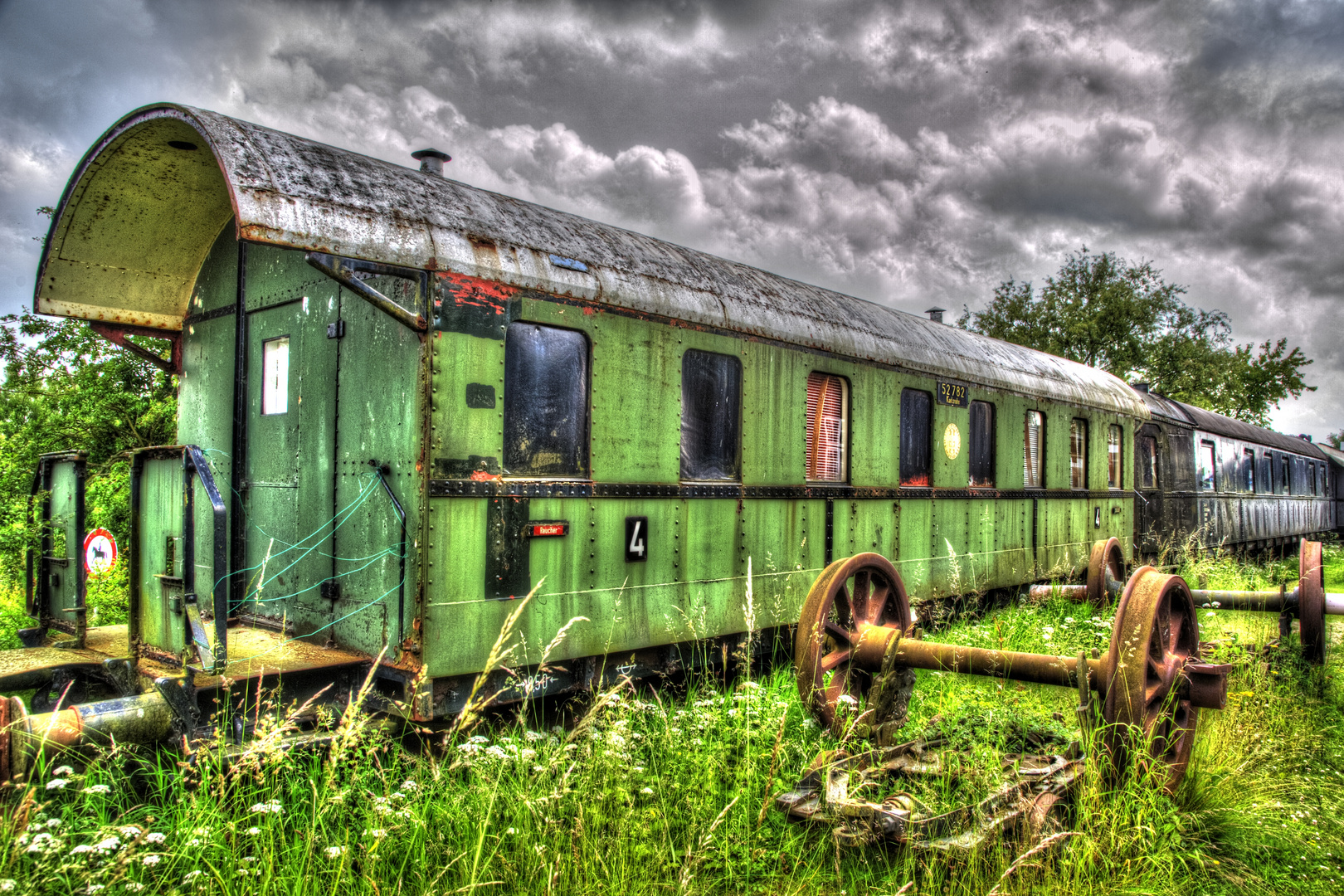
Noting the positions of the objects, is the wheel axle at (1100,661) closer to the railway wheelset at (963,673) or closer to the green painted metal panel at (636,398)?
the railway wheelset at (963,673)

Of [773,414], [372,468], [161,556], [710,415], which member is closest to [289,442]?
[372,468]

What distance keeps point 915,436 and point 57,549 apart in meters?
6.49

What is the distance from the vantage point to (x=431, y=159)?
546 cm

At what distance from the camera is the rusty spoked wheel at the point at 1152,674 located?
3236 mm

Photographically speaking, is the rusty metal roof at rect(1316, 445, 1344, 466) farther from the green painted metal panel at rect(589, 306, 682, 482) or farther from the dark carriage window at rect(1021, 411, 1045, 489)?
the green painted metal panel at rect(589, 306, 682, 482)

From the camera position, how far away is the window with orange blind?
649cm

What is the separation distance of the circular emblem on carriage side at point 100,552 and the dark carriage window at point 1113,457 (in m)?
11.3

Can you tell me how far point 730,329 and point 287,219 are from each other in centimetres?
293

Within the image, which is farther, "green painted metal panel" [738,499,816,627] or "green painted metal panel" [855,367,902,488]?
"green painted metal panel" [855,367,902,488]

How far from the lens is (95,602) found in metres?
6.71

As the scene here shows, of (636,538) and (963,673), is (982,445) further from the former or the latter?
(963,673)

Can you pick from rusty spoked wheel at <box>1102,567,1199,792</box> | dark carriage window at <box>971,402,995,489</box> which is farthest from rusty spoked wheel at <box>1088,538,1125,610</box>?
rusty spoked wheel at <box>1102,567,1199,792</box>

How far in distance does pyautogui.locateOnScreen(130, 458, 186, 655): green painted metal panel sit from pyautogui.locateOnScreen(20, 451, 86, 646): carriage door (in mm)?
477

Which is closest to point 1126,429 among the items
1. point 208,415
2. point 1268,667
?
point 1268,667
